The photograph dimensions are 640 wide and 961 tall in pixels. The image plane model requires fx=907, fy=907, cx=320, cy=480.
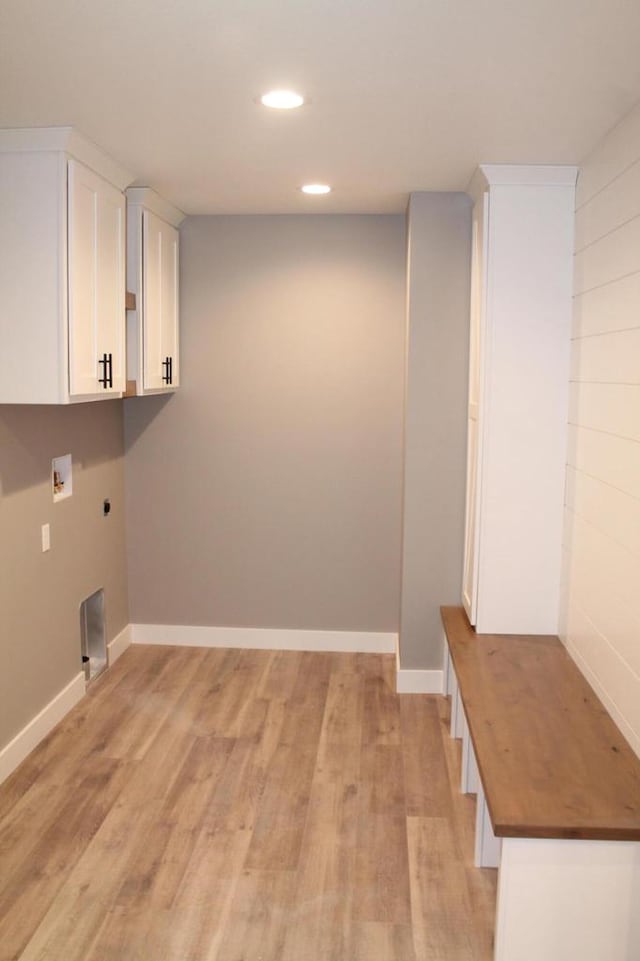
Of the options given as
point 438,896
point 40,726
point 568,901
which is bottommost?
point 438,896

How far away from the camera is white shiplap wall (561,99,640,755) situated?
9.02 ft

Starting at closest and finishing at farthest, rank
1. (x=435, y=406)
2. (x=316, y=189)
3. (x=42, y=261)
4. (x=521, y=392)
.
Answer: (x=42, y=261), (x=521, y=392), (x=316, y=189), (x=435, y=406)

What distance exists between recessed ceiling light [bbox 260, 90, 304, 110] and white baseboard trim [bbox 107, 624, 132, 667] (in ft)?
9.95

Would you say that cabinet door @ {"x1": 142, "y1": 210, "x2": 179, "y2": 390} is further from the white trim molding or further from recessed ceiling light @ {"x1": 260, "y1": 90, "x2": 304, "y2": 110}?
the white trim molding

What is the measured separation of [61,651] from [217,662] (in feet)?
3.41

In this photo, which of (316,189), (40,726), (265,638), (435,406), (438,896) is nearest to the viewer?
(438,896)

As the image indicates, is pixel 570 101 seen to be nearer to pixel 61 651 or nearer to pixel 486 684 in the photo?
pixel 486 684

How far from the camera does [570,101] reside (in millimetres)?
2656

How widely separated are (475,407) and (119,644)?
7.81 ft

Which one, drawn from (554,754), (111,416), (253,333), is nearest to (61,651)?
(111,416)

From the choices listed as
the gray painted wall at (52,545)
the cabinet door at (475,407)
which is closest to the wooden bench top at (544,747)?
the cabinet door at (475,407)

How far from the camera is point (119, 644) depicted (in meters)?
4.98

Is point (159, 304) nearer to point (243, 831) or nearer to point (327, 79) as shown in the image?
point (327, 79)

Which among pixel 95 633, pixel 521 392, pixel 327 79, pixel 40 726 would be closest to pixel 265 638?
pixel 95 633
